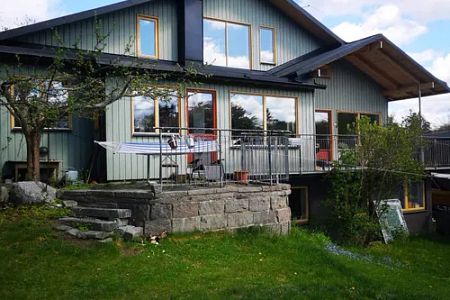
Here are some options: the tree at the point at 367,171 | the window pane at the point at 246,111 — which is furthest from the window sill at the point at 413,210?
the window pane at the point at 246,111

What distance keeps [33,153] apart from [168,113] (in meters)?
3.95

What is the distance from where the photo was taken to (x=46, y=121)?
977 cm

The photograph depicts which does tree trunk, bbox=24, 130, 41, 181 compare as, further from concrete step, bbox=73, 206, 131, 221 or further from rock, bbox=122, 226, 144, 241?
rock, bbox=122, 226, 144, 241

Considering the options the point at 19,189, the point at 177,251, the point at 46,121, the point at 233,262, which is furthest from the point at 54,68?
the point at 233,262

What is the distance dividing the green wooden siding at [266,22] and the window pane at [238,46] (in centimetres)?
21

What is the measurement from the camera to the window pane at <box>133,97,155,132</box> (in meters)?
12.4

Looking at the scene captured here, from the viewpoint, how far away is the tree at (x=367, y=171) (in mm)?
12875

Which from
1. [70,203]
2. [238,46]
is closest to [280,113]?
[238,46]

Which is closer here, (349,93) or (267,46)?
(267,46)

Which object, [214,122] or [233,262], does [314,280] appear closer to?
[233,262]

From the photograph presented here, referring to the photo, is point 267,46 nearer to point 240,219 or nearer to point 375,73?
point 375,73

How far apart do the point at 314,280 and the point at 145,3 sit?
959 centimetres

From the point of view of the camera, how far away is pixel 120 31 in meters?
13.4

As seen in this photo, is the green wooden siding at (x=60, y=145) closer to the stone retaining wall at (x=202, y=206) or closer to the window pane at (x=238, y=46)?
the stone retaining wall at (x=202, y=206)
